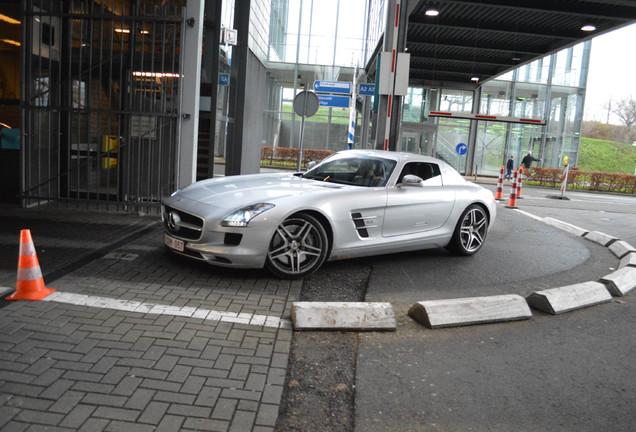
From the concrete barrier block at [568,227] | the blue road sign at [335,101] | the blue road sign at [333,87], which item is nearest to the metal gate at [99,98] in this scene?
the concrete barrier block at [568,227]

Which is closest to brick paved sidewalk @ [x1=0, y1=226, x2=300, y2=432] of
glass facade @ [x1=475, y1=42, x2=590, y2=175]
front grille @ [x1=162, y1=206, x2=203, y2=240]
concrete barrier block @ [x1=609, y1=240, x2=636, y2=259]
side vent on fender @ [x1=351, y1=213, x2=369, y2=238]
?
front grille @ [x1=162, y1=206, x2=203, y2=240]

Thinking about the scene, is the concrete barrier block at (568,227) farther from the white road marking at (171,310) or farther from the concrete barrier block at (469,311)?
the white road marking at (171,310)

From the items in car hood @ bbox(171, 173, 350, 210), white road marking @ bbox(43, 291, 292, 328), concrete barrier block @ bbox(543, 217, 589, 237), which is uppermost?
car hood @ bbox(171, 173, 350, 210)

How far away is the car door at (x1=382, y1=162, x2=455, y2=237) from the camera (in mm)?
6148

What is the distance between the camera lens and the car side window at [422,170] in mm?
6488

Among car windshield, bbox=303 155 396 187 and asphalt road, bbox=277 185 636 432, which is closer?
asphalt road, bbox=277 185 636 432

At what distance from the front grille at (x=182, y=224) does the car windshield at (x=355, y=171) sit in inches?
72.8

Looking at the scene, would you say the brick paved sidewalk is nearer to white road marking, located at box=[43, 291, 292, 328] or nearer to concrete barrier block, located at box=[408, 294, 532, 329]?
white road marking, located at box=[43, 291, 292, 328]

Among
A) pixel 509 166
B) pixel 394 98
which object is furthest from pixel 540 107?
pixel 394 98

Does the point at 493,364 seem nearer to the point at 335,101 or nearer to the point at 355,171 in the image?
the point at 355,171

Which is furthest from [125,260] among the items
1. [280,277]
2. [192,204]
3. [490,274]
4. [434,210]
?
[490,274]

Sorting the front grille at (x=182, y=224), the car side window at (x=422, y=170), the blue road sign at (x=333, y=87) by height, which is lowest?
the front grille at (x=182, y=224)

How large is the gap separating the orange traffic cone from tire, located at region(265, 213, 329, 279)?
6.73 ft

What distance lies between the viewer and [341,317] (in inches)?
169
